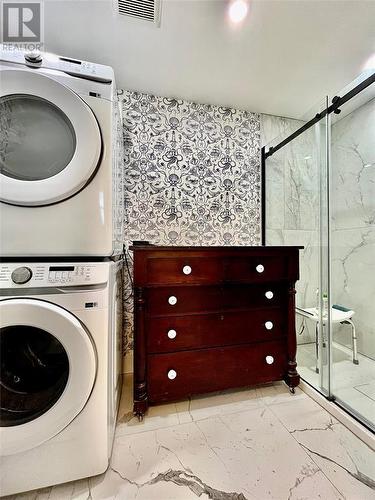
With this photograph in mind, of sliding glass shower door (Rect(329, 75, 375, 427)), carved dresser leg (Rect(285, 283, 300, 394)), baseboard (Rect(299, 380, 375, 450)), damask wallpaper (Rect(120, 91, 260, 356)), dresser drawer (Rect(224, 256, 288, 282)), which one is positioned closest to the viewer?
baseboard (Rect(299, 380, 375, 450))

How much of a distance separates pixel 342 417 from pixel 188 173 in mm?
1853

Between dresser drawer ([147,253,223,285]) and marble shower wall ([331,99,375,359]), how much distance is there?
99 centimetres

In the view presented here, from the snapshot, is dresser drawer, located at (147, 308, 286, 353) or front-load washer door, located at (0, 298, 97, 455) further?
dresser drawer, located at (147, 308, 286, 353)

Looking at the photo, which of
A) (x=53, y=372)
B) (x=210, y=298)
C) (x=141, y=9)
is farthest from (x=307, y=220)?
(x=53, y=372)

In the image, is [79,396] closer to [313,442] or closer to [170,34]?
[313,442]

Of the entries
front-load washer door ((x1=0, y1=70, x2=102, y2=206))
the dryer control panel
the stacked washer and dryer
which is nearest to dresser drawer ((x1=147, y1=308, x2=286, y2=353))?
the stacked washer and dryer

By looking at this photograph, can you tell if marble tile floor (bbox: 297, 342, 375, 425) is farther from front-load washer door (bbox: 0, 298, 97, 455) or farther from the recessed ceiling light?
the recessed ceiling light

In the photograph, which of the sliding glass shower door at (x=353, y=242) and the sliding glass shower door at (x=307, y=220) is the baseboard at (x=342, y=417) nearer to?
the sliding glass shower door at (x=307, y=220)

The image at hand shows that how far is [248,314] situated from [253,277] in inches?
9.3

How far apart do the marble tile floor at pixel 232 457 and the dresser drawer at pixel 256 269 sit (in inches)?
30.4

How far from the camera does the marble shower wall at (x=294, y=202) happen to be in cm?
178

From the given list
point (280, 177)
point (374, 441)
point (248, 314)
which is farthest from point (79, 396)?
point (280, 177)

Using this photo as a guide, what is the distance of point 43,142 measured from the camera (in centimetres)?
89

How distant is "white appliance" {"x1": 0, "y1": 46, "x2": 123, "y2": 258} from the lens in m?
0.84
